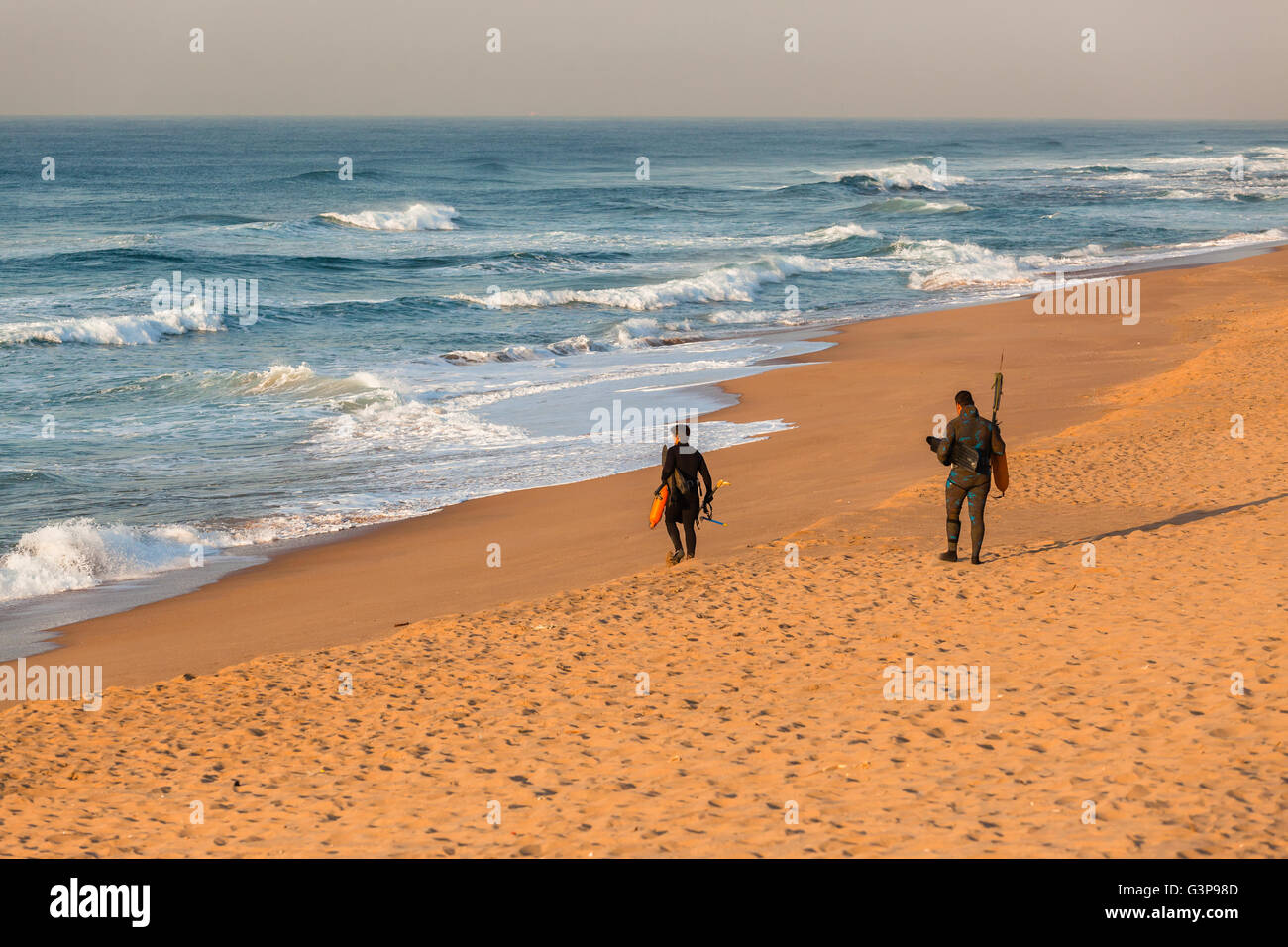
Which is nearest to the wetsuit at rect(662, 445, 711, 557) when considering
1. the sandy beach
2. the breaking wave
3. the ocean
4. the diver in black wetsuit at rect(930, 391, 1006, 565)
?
the sandy beach

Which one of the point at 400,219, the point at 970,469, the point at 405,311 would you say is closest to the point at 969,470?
the point at 970,469

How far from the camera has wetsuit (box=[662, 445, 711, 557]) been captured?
11164mm

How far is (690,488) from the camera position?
1130cm

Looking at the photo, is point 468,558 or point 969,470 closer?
point 969,470

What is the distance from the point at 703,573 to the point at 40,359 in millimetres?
19720

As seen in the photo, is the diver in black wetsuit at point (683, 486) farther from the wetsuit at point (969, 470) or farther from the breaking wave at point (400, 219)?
the breaking wave at point (400, 219)

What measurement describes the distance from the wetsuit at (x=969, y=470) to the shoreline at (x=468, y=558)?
242 cm

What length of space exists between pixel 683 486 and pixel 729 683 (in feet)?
10.9

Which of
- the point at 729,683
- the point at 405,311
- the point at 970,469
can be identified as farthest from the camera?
the point at 405,311

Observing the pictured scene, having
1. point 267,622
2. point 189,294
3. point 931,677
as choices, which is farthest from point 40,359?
point 931,677

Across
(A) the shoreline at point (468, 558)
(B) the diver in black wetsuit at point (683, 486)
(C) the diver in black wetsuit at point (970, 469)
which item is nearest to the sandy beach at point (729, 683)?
(A) the shoreline at point (468, 558)

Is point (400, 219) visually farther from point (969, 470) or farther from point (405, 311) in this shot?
point (969, 470)

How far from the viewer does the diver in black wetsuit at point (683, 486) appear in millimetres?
11164
